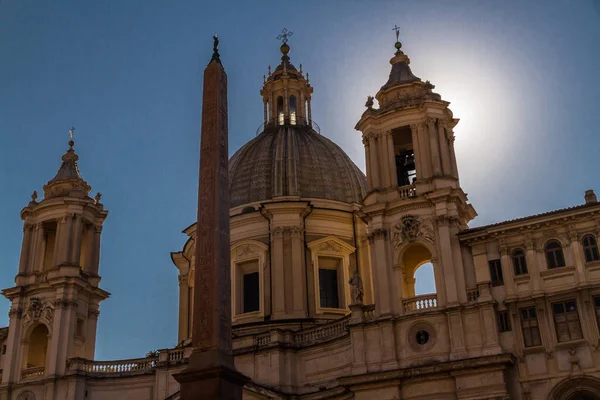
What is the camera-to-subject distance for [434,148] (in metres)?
36.1

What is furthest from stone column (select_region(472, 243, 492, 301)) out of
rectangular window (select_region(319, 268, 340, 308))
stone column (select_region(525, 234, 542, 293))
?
rectangular window (select_region(319, 268, 340, 308))

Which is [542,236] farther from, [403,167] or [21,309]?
[21,309]

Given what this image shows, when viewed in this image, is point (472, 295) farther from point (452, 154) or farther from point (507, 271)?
point (452, 154)

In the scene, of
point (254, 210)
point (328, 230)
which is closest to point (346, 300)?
point (328, 230)

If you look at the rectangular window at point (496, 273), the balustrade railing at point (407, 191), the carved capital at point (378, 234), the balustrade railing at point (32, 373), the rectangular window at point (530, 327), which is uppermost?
the balustrade railing at point (407, 191)

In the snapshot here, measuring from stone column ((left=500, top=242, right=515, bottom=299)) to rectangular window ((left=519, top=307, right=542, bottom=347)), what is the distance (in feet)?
2.93

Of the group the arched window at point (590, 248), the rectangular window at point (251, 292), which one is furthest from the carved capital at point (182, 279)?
the arched window at point (590, 248)

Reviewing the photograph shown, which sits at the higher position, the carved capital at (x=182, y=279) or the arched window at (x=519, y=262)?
the carved capital at (x=182, y=279)

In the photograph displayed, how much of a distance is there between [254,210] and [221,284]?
25828 mm

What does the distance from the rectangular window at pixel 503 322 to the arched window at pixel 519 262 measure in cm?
183

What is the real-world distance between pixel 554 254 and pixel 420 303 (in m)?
5.86

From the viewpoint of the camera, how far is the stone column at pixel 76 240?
4250 cm

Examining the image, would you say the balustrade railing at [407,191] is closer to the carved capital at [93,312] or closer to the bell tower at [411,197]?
the bell tower at [411,197]

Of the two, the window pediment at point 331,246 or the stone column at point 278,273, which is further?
the window pediment at point 331,246
